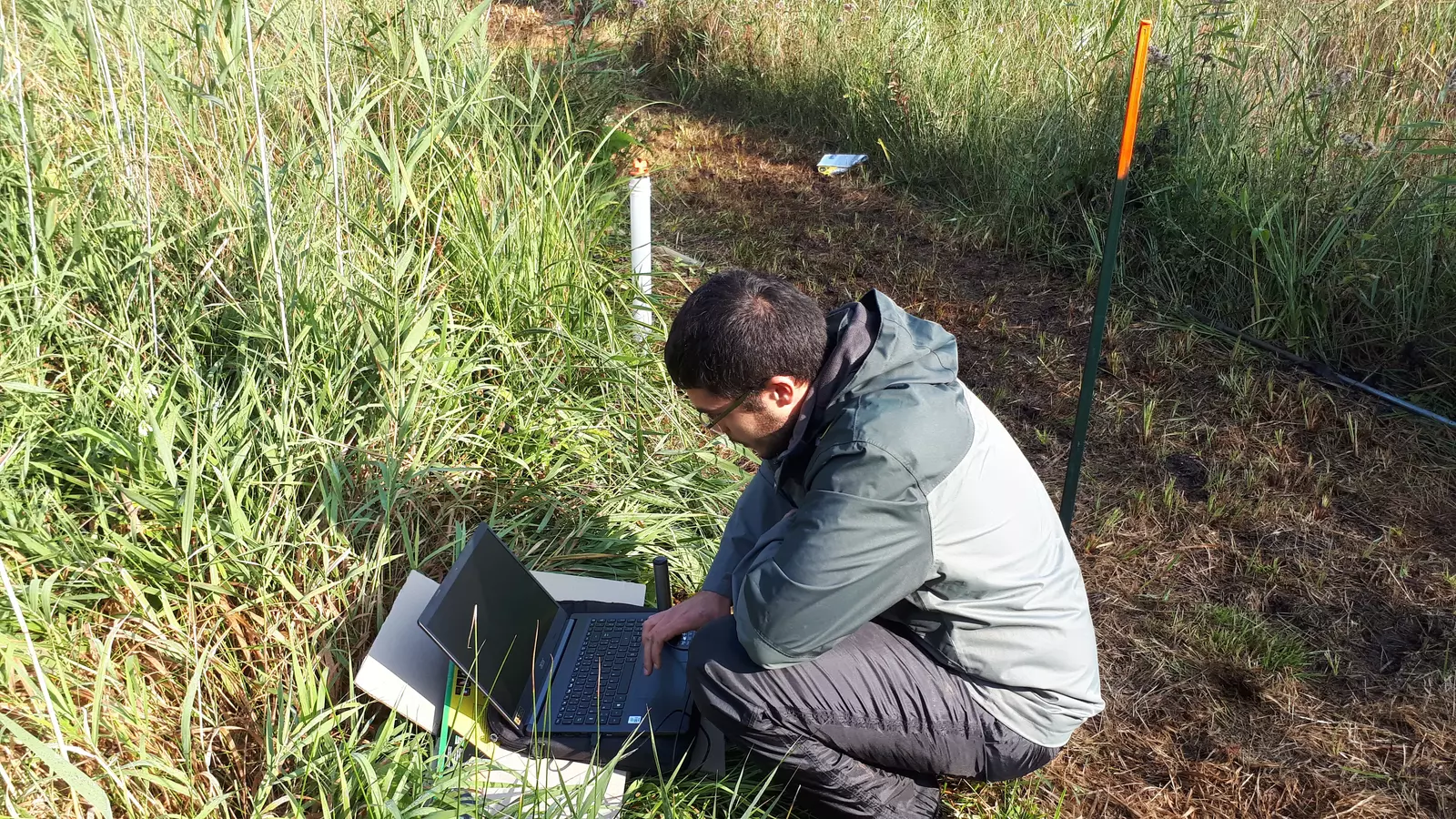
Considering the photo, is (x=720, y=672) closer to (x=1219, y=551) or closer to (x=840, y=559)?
(x=840, y=559)

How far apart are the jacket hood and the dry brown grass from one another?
3.20 ft

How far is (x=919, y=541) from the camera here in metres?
1.75

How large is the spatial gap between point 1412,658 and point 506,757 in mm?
2327

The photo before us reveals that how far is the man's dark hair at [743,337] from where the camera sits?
1801 millimetres

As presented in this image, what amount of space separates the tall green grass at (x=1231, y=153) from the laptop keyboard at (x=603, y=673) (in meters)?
2.86

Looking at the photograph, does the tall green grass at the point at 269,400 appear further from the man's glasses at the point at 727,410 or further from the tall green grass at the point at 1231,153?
the tall green grass at the point at 1231,153

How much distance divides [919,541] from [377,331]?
5.46 ft

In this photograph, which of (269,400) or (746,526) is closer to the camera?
(746,526)

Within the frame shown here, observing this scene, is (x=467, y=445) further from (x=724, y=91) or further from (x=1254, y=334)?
(x=724, y=91)

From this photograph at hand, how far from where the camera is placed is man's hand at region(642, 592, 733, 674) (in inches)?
82.7

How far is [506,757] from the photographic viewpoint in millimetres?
2094

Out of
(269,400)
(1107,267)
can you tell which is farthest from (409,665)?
(1107,267)

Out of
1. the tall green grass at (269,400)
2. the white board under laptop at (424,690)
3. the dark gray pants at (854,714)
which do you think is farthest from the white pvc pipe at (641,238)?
the dark gray pants at (854,714)

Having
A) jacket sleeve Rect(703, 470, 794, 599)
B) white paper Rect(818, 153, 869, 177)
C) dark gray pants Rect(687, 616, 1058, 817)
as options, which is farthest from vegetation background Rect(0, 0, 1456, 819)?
white paper Rect(818, 153, 869, 177)
